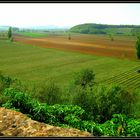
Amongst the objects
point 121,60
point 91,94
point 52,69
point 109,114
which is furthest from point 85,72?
point 121,60

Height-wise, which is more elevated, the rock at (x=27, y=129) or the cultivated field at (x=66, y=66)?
the rock at (x=27, y=129)

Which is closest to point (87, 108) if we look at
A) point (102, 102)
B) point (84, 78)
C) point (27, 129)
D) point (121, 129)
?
point (102, 102)

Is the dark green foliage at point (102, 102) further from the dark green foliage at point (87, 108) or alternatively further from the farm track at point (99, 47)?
the farm track at point (99, 47)

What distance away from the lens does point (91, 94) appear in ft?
72.1

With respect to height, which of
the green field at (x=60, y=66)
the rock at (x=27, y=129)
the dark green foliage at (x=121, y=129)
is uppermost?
the rock at (x=27, y=129)

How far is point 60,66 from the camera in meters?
58.0

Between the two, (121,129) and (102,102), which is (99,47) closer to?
(102,102)

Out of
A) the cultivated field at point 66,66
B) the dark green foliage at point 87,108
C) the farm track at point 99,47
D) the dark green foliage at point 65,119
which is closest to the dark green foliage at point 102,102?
the dark green foliage at point 87,108

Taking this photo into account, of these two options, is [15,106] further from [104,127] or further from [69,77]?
[69,77]

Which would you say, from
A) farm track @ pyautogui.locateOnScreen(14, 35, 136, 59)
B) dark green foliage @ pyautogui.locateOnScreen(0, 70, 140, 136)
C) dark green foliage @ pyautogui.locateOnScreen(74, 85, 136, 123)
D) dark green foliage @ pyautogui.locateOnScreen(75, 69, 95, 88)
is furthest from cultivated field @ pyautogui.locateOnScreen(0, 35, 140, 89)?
dark green foliage @ pyautogui.locateOnScreen(74, 85, 136, 123)

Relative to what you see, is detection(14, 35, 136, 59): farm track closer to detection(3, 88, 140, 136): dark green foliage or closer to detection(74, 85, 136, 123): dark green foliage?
detection(74, 85, 136, 123): dark green foliage

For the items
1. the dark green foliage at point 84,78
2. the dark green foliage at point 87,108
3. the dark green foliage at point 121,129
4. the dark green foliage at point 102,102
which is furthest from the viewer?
the dark green foliage at point 84,78

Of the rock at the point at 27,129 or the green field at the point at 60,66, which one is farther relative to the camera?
the green field at the point at 60,66

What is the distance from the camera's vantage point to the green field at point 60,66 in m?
45.4
